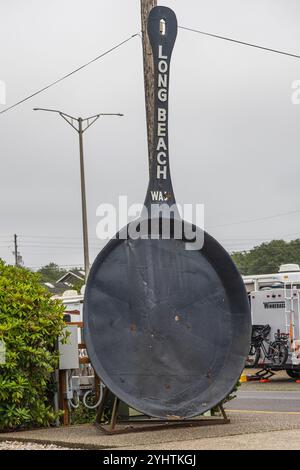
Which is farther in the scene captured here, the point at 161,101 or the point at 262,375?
the point at 262,375

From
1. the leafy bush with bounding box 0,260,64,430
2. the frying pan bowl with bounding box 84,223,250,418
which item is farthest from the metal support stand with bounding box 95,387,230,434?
the leafy bush with bounding box 0,260,64,430

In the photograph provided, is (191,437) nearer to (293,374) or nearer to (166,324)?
(166,324)

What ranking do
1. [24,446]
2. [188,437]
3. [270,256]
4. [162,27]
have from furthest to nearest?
[270,256]
[162,27]
[24,446]
[188,437]

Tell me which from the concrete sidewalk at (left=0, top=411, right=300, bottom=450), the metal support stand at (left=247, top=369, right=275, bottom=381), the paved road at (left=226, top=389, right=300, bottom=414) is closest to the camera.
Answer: the concrete sidewalk at (left=0, top=411, right=300, bottom=450)

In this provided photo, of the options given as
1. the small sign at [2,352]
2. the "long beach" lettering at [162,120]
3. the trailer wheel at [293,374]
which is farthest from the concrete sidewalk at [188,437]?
the trailer wheel at [293,374]

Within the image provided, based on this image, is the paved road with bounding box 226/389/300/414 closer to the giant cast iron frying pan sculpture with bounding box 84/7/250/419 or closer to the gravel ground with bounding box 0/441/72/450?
the giant cast iron frying pan sculpture with bounding box 84/7/250/419

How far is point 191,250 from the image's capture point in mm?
12406

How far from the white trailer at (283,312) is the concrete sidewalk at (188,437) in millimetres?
12136

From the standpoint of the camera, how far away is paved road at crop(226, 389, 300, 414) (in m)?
18.2

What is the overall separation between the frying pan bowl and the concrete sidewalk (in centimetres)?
34

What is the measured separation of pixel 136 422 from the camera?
12969mm

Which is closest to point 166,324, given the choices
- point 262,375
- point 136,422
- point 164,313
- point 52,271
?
point 164,313

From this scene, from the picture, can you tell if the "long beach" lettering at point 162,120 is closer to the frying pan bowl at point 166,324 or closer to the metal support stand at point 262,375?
the frying pan bowl at point 166,324

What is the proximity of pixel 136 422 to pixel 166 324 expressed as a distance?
A: 5.64 feet
